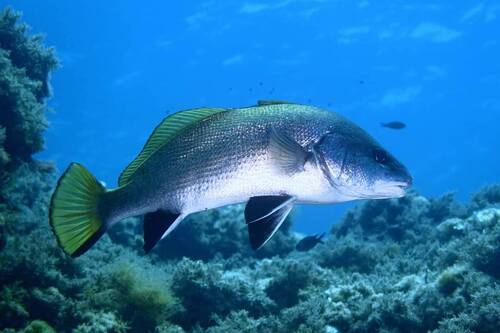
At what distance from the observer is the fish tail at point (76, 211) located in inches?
108

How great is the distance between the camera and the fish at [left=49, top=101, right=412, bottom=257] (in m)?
2.81

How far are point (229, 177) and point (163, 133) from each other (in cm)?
60

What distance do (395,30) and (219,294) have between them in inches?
1761

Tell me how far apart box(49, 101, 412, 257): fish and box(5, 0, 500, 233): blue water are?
41545 mm

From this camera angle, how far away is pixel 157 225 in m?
2.81

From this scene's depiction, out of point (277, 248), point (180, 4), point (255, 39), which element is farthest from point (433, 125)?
point (277, 248)

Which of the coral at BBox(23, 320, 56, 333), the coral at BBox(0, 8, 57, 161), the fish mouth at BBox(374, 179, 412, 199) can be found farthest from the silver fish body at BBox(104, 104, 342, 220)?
the coral at BBox(0, 8, 57, 161)

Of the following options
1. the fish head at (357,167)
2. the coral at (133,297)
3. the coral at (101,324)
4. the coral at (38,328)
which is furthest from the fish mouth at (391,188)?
the coral at (38,328)

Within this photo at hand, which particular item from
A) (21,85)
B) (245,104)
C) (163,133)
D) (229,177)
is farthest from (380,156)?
(245,104)

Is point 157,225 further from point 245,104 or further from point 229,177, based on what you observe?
point 245,104

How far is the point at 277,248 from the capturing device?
1246 centimetres

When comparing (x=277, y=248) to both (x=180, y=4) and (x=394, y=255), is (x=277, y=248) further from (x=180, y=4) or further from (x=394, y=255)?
(x=180, y=4)

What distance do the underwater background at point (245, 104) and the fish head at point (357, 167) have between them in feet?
8.44

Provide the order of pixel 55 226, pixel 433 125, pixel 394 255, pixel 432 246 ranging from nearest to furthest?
pixel 55 226 → pixel 432 246 → pixel 394 255 → pixel 433 125
